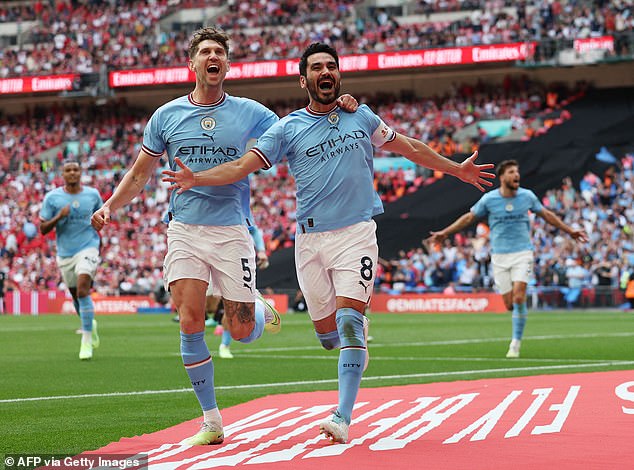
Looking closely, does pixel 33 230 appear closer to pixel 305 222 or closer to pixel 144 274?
pixel 144 274

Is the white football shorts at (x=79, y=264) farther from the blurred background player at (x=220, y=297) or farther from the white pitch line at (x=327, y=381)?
the white pitch line at (x=327, y=381)

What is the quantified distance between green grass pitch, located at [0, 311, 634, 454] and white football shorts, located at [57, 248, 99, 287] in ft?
4.00

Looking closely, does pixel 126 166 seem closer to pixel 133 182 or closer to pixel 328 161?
pixel 133 182

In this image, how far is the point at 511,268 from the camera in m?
16.3

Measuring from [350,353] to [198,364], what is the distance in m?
1.09

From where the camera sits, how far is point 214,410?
7676mm

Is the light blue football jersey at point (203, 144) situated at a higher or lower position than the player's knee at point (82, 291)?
higher

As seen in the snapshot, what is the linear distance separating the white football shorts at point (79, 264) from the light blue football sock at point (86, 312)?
0.36 metres

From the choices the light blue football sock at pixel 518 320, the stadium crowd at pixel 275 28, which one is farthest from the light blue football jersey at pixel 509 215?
the stadium crowd at pixel 275 28

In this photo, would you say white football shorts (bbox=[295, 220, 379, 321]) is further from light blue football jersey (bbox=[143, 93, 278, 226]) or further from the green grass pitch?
the green grass pitch

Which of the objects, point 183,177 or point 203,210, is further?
point 203,210

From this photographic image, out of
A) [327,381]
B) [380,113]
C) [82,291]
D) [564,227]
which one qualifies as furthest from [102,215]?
[380,113]

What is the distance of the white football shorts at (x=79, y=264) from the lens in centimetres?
1599

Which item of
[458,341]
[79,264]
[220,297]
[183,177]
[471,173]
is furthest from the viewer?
[458,341]
